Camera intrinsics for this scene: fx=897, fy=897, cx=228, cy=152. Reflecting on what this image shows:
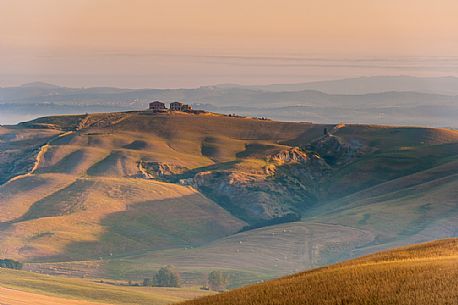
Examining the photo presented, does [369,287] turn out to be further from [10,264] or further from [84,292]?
[10,264]

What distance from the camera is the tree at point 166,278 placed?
148750 millimetres

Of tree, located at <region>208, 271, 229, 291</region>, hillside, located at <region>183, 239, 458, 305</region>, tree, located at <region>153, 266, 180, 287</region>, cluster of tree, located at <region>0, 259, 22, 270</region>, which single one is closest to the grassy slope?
tree, located at <region>208, 271, 229, 291</region>

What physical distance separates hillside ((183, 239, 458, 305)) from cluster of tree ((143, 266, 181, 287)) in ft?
361

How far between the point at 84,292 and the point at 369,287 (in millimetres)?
94798

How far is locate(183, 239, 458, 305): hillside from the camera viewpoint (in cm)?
3041

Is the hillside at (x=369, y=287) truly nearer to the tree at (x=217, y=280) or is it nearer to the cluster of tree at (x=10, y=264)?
the tree at (x=217, y=280)

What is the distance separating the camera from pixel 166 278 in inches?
6053

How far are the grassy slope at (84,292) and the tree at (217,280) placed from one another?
6211 millimetres

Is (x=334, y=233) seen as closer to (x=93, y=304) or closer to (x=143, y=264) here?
(x=143, y=264)

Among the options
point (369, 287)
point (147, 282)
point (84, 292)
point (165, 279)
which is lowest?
point (147, 282)

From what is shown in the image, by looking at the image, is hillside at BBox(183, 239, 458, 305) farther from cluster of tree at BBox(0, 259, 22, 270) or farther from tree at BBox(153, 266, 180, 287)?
cluster of tree at BBox(0, 259, 22, 270)

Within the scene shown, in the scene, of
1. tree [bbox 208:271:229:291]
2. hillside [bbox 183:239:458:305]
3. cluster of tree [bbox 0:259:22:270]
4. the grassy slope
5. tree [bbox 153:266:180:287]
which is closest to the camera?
hillside [bbox 183:239:458:305]

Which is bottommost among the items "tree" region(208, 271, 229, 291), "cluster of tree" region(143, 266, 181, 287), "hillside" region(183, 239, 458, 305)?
"cluster of tree" region(143, 266, 181, 287)

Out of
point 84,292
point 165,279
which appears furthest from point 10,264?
point 84,292
